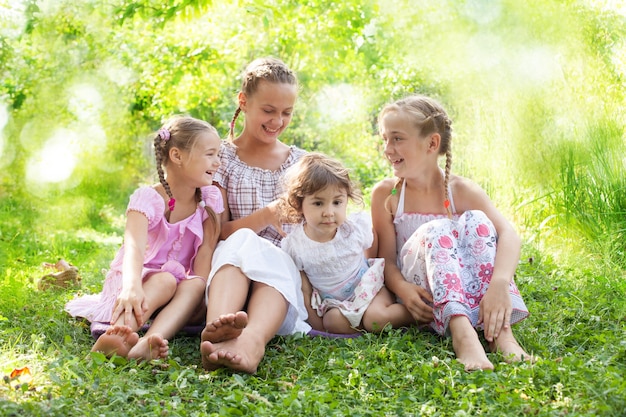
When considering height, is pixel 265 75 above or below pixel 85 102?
below

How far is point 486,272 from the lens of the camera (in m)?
2.59

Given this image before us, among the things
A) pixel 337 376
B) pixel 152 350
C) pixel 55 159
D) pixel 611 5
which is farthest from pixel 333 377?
pixel 55 159

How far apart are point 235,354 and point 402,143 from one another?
1.12m

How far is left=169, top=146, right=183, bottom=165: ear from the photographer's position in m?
2.87

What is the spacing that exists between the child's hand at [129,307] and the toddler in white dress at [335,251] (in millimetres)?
667

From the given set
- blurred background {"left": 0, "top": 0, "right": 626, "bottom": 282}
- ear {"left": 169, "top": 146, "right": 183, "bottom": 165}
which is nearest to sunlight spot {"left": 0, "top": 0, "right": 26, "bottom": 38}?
blurred background {"left": 0, "top": 0, "right": 626, "bottom": 282}

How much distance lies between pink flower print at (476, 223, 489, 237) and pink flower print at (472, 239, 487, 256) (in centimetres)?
3

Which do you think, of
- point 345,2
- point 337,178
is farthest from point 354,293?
point 345,2

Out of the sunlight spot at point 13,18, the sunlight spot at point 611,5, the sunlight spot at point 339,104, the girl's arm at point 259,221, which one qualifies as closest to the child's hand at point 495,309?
the girl's arm at point 259,221

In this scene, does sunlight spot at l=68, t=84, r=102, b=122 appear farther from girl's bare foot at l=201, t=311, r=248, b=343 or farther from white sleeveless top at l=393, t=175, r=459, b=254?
girl's bare foot at l=201, t=311, r=248, b=343

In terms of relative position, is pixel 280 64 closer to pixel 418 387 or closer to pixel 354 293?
pixel 354 293

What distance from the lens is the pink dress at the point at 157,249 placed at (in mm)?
2723

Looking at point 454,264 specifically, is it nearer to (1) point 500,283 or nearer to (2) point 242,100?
(1) point 500,283

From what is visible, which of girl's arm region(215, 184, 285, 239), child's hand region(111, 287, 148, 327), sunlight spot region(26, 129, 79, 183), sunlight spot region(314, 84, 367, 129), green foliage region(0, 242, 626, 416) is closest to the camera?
green foliage region(0, 242, 626, 416)
